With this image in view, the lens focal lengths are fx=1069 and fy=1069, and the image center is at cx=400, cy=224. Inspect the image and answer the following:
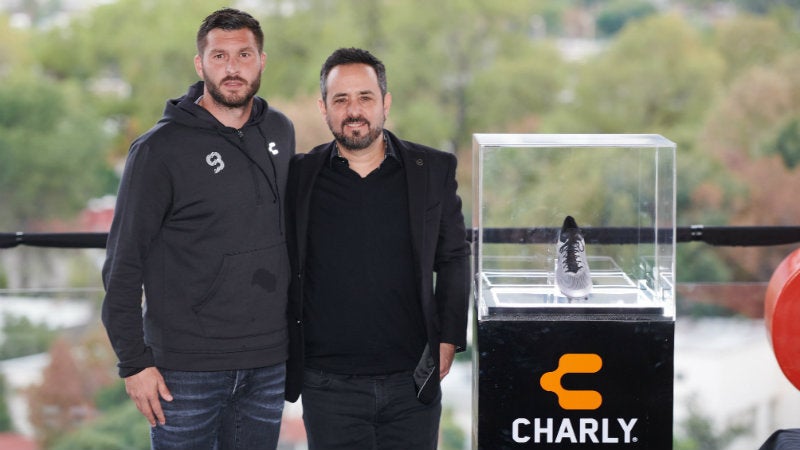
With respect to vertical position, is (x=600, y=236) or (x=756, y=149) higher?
(x=600, y=236)

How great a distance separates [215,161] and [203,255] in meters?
0.21

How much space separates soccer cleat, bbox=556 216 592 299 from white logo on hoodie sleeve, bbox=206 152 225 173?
2.66 feet

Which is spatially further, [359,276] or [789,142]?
[789,142]

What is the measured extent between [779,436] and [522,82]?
20624 mm

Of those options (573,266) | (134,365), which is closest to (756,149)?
(573,266)

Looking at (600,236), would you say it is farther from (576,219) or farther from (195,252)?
(195,252)

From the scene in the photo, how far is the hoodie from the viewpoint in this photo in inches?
90.0

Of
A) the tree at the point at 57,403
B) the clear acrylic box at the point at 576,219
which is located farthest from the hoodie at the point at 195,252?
the tree at the point at 57,403

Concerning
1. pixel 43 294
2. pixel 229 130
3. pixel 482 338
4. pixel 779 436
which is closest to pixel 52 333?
pixel 43 294

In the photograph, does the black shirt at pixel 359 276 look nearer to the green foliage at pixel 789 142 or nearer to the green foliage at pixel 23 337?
the green foliage at pixel 23 337

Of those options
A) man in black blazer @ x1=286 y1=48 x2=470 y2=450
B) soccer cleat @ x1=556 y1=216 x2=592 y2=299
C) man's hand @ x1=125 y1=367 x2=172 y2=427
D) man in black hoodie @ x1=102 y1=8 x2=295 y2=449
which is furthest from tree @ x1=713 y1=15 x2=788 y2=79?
man's hand @ x1=125 y1=367 x2=172 y2=427

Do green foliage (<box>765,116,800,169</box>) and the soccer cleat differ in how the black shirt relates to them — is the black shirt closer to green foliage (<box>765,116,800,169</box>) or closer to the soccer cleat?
the soccer cleat

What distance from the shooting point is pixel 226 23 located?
237 cm

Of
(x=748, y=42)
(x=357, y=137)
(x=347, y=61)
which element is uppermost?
(x=748, y=42)
